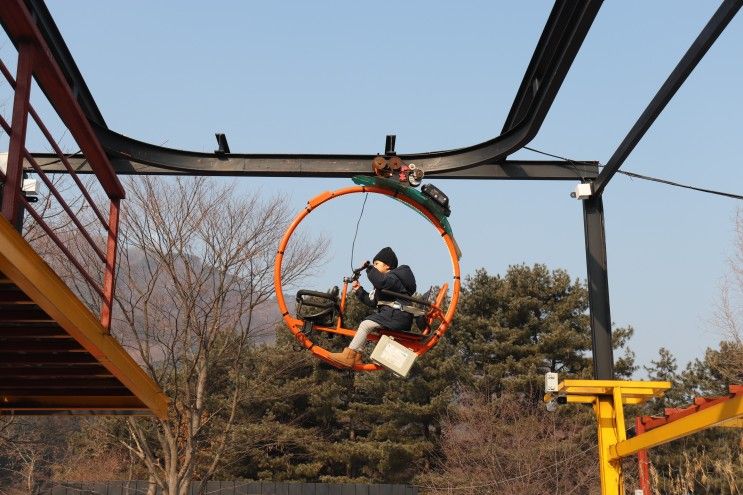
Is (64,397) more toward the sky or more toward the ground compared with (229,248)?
more toward the ground

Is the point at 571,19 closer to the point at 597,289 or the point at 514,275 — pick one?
the point at 597,289

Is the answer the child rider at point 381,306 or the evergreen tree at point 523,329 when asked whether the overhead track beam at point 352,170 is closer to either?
the child rider at point 381,306

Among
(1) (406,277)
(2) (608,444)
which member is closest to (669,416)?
(2) (608,444)

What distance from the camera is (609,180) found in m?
7.86

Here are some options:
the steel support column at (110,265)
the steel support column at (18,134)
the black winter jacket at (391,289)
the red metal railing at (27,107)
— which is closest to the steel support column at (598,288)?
the black winter jacket at (391,289)

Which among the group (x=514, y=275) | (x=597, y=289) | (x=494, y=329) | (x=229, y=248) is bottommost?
(x=597, y=289)

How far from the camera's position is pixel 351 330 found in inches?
263

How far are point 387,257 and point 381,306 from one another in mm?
416

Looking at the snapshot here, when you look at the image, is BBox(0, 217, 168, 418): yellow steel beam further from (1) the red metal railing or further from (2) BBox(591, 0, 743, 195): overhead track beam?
(2) BBox(591, 0, 743, 195): overhead track beam

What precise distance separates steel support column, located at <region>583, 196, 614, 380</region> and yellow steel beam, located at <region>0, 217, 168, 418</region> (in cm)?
384

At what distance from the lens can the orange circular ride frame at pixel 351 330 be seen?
645 centimetres

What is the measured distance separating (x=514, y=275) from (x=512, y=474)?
7798mm

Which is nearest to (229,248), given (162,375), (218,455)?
(162,375)

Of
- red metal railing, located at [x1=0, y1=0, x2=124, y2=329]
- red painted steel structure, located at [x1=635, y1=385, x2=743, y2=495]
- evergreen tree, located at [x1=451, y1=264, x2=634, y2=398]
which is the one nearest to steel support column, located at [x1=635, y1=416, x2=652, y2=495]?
red painted steel structure, located at [x1=635, y1=385, x2=743, y2=495]
